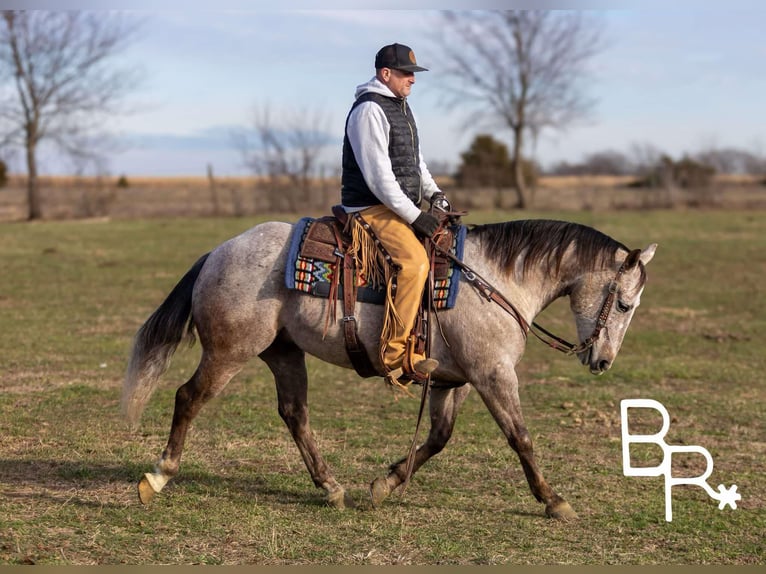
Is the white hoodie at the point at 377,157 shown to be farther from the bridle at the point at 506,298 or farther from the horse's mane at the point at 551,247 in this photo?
the horse's mane at the point at 551,247

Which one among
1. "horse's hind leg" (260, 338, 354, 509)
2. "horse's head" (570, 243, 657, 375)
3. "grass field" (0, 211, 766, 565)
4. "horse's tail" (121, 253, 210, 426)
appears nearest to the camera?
"grass field" (0, 211, 766, 565)

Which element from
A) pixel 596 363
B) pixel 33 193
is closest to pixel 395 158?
pixel 596 363

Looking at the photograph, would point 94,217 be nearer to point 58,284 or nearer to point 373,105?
point 58,284

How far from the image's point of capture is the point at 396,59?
18.0 ft

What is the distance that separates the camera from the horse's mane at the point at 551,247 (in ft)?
18.5

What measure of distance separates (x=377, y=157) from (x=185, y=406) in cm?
193

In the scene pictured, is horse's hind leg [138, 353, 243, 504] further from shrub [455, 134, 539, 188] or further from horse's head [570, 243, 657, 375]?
Answer: shrub [455, 134, 539, 188]

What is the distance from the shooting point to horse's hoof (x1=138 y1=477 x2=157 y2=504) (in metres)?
5.54

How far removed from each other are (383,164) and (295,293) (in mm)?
940

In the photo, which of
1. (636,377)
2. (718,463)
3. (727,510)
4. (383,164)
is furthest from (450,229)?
(636,377)

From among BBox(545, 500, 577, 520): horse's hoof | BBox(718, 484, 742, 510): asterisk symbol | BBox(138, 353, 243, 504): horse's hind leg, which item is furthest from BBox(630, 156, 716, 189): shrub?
BBox(138, 353, 243, 504): horse's hind leg

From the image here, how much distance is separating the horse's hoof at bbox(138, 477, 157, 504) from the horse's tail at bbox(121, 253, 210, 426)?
1.48 ft

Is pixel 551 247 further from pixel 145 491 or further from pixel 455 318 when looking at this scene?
pixel 145 491

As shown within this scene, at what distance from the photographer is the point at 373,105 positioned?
5.38 meters
